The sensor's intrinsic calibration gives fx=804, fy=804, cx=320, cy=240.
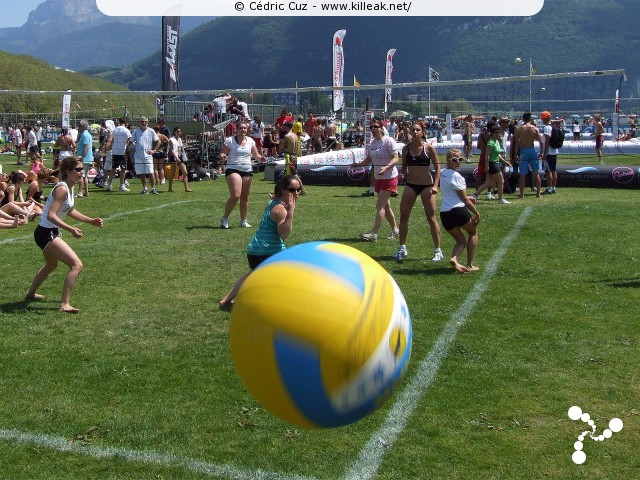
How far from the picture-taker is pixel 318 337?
3.56 m

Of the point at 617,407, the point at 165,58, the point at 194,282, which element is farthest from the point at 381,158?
the point at 165,58

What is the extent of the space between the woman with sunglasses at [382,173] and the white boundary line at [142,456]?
771cm

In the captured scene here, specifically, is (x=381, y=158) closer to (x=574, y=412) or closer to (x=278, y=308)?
(x=574, y=412)

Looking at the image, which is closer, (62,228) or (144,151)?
(62,228)

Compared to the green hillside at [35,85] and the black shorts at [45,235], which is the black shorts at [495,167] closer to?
the black shorts at [45,235]

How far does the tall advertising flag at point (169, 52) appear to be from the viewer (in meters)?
28.3

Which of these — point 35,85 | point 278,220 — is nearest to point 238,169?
point 278,220

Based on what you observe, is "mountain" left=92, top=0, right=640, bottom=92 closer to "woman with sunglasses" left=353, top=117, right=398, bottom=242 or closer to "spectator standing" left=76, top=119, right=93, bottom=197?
"spectator standing" left=76, top=119, right=93, bottom=197

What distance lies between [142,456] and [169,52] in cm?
2513

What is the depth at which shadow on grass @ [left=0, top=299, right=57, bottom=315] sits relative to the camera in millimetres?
8469

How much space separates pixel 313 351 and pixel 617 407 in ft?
10.2

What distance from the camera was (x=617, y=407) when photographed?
5.73 metres

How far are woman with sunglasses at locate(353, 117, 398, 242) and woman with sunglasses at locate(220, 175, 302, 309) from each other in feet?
14.6

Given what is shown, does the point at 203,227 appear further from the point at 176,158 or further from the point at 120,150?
the point at 176,158
